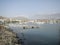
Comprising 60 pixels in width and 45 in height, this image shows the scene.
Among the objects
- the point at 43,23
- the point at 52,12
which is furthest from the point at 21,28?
the point at 52,12

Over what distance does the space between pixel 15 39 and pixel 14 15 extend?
437mm

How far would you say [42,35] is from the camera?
1.86 m

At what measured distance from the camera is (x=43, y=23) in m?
1.90

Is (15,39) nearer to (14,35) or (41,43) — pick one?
(14,35)

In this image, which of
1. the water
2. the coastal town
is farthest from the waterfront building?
the water

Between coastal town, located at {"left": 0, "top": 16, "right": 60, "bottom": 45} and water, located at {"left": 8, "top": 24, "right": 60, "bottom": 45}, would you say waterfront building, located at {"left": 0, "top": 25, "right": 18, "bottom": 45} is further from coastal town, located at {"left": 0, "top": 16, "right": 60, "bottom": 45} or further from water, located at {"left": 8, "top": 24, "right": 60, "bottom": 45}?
water, located at {"left": 8, "top": 24, "right": 60, "bottom": 45}

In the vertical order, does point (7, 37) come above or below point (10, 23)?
below

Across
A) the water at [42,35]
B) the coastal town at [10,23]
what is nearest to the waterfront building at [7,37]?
the coastal town at [10,23]

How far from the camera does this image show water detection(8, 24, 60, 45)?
6.07 feet

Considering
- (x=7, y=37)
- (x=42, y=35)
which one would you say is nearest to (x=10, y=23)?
(x=7, y=37)

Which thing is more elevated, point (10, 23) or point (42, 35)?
point (10, 23)

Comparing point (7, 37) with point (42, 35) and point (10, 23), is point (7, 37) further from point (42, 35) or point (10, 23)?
point (42, 35)

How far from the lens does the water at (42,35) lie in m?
1.85

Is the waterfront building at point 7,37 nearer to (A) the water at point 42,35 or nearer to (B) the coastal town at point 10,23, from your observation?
(B) the coastal town at point 10,23
